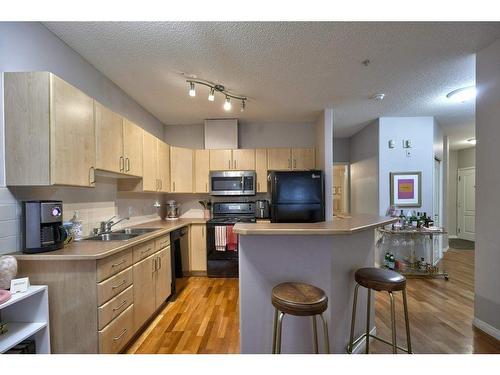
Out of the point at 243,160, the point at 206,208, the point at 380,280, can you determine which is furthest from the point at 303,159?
the point at 380,280

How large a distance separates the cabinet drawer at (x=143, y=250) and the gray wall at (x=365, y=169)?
3.55m

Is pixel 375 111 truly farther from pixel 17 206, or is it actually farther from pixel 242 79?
pixel 17 206

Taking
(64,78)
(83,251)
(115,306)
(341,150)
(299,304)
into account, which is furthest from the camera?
(341,150)

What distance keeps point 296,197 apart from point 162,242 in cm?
185

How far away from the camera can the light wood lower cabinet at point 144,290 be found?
192cm

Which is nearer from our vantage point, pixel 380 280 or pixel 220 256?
pixel 380 280

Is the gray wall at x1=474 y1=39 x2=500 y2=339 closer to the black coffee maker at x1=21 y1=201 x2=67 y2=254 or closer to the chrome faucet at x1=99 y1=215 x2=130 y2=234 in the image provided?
the black coffee maker at x1=21 y1=201 x2=67 y2=254

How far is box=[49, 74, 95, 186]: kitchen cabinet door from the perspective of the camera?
145 cm

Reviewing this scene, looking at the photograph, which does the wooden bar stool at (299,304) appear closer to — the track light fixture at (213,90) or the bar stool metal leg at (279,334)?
the bar stool metal leg at (279,334)

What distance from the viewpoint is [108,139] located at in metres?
1.99

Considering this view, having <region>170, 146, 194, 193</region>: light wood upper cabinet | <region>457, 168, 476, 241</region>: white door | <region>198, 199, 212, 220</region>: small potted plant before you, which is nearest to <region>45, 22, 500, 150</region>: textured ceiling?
<region>170, 146, 194, 193</region>: light wood upper cabinet


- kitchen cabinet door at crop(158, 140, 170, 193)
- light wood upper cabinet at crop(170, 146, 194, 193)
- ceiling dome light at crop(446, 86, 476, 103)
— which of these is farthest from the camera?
light wood upper cabinet at crop(170, 146, 194, 193)

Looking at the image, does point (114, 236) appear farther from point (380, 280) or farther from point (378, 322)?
point (378, 322)

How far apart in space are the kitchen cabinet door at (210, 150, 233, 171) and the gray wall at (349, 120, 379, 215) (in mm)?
2562
